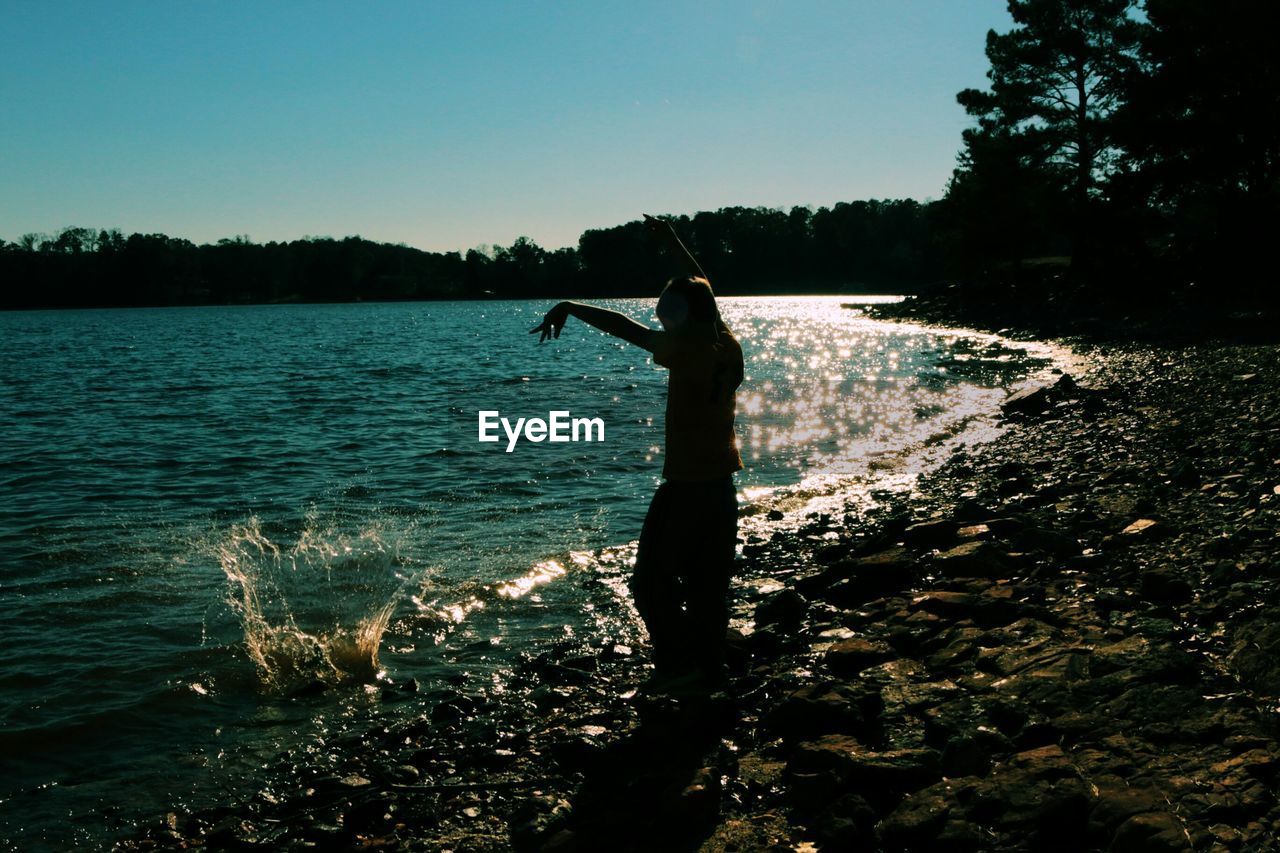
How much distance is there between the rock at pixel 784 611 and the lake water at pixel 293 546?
1244 millimetres

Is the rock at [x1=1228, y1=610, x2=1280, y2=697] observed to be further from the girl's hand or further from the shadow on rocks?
the girl's hand

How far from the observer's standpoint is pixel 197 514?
13.3 meters

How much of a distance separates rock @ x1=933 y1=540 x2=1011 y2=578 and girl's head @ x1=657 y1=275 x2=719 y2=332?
10.5 feet

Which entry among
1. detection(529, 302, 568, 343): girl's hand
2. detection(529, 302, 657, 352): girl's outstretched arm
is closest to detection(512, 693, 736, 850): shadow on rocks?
detection(529, 302, 657, 352): girl's outstretched arm

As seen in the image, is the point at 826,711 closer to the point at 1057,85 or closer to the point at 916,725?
the point at 916,725

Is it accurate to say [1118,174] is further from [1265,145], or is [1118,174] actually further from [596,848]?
[596,848]

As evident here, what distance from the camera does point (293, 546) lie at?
11344 mm

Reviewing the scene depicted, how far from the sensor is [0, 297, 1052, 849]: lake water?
20.8ft

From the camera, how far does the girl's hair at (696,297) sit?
529 centimetres

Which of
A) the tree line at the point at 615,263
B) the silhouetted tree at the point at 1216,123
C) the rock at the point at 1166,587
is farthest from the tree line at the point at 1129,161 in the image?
the tree line at the point at 615,263

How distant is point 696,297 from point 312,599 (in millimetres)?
6016

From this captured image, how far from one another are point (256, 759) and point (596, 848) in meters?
2.94

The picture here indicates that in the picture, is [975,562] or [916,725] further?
[975,562]

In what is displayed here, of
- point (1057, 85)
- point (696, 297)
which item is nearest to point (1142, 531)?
point (696, 297)
